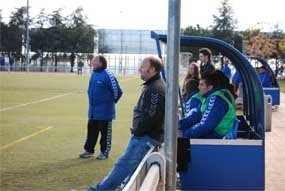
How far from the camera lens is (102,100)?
10.7 metres

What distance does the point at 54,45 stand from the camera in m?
92.8

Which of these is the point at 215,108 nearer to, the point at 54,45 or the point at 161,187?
the point at 161,187

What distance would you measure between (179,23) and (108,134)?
6.15m

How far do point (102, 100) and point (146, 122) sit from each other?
413 cm

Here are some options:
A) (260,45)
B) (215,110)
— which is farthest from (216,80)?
(260,45)

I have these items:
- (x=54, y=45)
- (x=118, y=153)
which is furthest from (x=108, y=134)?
(x=54, y=45)

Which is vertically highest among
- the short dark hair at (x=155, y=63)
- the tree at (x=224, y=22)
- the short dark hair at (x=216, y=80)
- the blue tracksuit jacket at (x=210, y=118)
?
the tree at (x=224, y=22)

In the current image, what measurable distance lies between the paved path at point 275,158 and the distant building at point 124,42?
254 feet

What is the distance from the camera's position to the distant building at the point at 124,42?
3731 inches

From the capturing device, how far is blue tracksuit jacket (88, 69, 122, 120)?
1070 cm

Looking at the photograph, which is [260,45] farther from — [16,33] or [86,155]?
[86,155]

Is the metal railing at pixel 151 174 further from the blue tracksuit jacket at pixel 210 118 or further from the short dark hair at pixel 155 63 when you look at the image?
the blue tracksuit jacket at pixel 210 118

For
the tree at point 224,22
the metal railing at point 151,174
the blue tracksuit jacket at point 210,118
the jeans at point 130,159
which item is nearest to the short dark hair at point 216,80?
the blue tracksuit jacket at point 210,118

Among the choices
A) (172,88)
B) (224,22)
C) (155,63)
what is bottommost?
(172,88)
